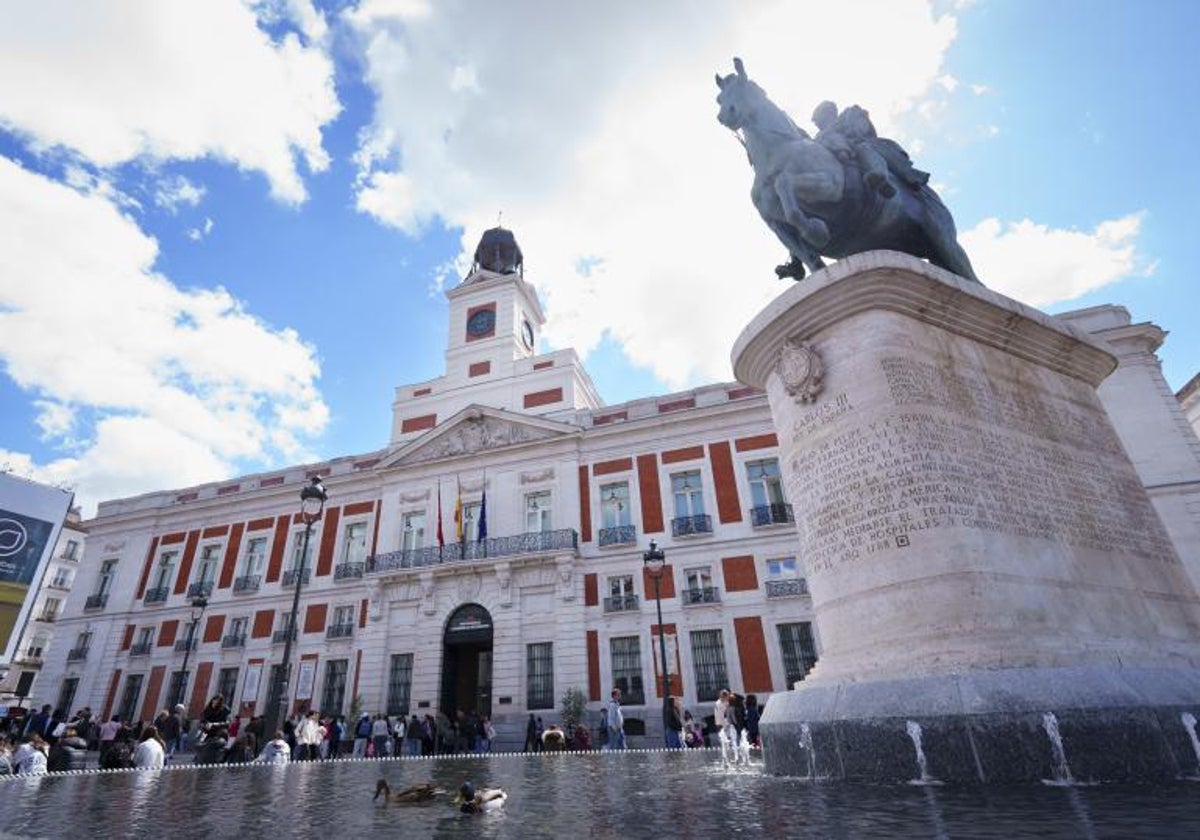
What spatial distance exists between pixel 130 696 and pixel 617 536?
2272 centimetres

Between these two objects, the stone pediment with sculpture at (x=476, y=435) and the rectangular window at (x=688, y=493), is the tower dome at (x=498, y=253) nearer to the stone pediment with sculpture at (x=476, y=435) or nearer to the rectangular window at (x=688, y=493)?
the stone pediment with sculpture at (x=476, y=435)

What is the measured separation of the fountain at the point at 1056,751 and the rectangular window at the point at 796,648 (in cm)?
1694

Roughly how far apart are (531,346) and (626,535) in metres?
15.3

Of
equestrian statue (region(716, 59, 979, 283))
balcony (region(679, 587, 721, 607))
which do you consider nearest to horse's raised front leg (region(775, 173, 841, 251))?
equestrian statue (region(716, 59, 979, 283))

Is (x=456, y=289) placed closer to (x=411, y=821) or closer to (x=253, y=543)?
(x=253, y=543)

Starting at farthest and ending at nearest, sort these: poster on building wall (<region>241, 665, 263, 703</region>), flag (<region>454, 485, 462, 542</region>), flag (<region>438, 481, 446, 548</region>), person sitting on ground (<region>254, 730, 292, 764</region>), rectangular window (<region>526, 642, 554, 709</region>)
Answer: poster on building wall (<region>241, 665, 263, 703</region>), flag (<region>454, 485, 462, 542</region>), flag (<region>438, 481, 446, 548</region>), rectangular window (<region>526, 642, 554, 709</region>), person sitting on ground (<region>254, 730, 292, 764</region>)

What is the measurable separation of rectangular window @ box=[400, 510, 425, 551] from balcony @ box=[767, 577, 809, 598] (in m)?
13.7

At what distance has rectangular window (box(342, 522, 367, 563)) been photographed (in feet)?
86.3

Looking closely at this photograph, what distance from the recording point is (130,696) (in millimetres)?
26781

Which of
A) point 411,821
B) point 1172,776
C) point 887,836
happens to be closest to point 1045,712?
point 1172,776

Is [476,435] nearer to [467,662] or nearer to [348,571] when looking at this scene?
[348,571]

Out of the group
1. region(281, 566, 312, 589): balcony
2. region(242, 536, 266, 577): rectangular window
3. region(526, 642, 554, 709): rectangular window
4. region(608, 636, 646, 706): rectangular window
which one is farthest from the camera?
region(242, 536, 266, 577): rectangular window

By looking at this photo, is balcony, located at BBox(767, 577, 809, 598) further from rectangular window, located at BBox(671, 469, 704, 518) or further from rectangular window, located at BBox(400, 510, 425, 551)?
rectangular window, located at BBox(400, 510, 425, 551)

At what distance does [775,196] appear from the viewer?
272 inches
